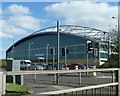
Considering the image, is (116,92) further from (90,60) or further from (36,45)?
(36,45)

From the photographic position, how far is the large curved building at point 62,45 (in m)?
111

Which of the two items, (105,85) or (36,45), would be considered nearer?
(105,85)

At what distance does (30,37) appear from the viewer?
142m

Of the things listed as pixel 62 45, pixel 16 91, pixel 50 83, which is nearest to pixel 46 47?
pixel 62 45

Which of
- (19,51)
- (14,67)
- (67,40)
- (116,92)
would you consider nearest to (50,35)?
(67,40)

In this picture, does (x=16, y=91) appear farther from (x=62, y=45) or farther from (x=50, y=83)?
(x=62, y=45)

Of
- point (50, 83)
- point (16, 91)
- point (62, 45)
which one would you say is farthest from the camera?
point (62, 45)

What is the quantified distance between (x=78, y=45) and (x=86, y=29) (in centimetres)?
970

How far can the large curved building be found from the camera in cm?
11056

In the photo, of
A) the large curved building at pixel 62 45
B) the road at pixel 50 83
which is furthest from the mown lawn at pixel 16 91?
the large curved building at pixel 62 45

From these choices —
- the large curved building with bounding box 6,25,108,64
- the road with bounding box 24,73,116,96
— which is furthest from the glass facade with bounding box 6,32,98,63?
the road with bounding box 24,73,116,96

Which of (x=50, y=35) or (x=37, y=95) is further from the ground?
(x=50, y=35)

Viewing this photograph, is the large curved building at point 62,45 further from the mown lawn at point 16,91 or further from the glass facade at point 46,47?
the mown lawn at point 16,91

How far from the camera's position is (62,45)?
12206 cm
